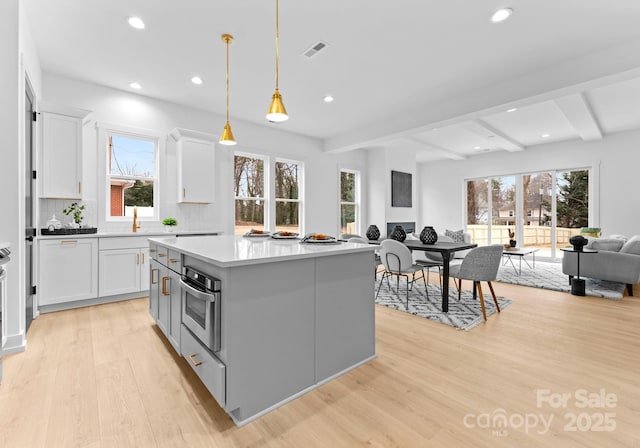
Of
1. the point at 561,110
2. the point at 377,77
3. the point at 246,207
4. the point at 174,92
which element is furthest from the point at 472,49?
the point at 246,207

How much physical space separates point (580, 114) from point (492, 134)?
139 centimetres

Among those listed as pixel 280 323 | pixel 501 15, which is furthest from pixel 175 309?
pixel 501 15

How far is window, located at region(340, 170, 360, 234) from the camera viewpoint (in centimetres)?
734

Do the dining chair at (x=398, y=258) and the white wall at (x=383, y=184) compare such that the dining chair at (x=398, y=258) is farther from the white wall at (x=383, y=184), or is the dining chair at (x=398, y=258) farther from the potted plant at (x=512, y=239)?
the white wall at (x=383, y=184)

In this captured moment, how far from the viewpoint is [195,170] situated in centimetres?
460

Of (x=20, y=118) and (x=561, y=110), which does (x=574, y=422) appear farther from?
(x=561, y=110)

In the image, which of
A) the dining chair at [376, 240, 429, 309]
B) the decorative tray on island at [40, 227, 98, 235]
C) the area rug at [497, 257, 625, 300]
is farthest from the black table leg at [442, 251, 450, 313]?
the decorative tray on island at [40, 227, 98, 235]

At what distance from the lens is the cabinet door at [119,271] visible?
145 inches

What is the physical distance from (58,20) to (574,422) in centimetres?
489

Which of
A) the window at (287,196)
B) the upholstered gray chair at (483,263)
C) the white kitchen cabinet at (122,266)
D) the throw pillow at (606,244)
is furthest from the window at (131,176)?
the throw pillow at (606,244)

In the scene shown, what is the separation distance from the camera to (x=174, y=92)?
4.28 m

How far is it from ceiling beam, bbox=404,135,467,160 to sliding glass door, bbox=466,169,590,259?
A: 0.97 m

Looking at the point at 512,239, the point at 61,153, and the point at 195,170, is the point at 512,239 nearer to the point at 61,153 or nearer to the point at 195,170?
the point at 195,170

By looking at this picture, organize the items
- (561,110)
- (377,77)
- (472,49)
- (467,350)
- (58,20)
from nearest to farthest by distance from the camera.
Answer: (467,350), (58,20), (472,49), (377,77), (561,110)
